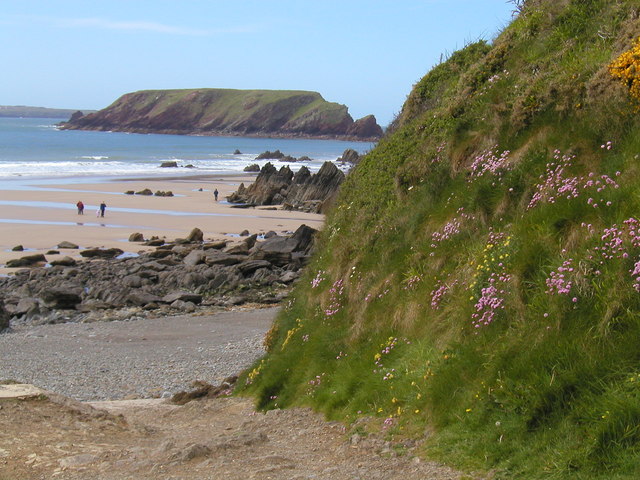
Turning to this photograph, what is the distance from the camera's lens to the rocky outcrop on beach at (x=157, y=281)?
26.4 metres

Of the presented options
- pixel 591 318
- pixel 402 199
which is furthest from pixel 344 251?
pixel 591 318

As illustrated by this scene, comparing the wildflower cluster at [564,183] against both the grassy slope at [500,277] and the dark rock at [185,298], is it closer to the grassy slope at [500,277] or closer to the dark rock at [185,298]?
the grassy slope at [500,277]

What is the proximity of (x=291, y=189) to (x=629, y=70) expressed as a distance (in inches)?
2239

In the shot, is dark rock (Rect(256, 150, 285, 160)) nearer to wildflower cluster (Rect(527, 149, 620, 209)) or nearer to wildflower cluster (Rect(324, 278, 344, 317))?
wildflower cluster (Rect(324, 278, 344, 317))

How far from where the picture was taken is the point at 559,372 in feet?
19.9

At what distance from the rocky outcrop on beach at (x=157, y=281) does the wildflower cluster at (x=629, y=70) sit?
755 inches

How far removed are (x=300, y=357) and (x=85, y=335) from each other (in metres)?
13.1

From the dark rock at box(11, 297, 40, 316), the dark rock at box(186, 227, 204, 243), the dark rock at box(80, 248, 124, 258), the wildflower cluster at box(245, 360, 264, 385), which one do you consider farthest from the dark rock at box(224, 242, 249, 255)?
the wildflower cluster at box(245, 360, 264, 385)

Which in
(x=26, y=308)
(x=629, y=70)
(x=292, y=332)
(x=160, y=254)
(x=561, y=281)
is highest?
(x=629, y=70)

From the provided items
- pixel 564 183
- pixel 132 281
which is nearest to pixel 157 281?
pixel 132 281

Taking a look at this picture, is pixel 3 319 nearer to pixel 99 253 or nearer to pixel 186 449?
pixel 99 253

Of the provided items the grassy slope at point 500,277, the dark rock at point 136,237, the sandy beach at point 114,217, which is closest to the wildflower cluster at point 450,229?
the grassy slope at point 500,277

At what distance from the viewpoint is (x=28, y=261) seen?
3369cm

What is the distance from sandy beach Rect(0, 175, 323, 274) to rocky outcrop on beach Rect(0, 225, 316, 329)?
3.16 meters
